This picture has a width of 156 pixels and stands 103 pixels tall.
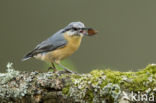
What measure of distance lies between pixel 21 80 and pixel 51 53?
4.07 ft

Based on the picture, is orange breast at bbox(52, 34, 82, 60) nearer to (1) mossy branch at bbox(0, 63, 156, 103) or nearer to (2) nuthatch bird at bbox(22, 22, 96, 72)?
(2) nuthatch bird at bbox(22, 22, 96, 72)

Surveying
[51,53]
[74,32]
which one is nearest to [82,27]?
[74,32]

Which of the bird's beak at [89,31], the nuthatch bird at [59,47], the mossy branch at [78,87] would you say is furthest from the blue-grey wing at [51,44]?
the mossy branch at [78,87]

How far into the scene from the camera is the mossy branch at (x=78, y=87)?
203cm

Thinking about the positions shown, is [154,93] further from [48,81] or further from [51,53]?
[51,53]

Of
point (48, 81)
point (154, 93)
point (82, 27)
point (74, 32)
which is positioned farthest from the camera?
point (74, 32)

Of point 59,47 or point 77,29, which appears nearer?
point 77,29

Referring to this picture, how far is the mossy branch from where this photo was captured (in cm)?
203

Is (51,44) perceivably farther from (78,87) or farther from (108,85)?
(108,85)

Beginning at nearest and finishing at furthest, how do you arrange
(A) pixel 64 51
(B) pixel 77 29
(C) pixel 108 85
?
(C) pixel 108 85 → (B) pixel 77 29 → (A) pixel 64 51

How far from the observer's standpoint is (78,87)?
2115mm

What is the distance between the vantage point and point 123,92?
2033mm

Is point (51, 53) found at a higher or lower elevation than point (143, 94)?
higher

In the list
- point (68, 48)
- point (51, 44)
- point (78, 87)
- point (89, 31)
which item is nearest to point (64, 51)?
point (68, 48)
